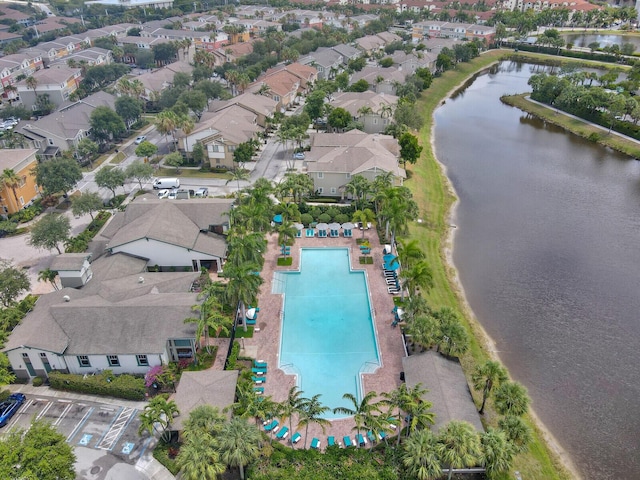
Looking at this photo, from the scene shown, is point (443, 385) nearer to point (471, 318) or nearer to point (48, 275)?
point (471, 318)

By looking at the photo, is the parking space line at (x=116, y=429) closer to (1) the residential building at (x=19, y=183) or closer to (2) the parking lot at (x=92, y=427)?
(2) the parking lot at (x=92, y=427)

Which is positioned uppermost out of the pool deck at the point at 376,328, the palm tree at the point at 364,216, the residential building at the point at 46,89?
the residential building at the point at 46,89

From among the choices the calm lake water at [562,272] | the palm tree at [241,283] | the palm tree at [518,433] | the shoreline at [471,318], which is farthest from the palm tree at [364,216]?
the palm tree at [518,433]

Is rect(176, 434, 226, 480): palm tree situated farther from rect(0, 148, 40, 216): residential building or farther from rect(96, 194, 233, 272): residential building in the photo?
rect(0, 148, 40, 216): residential building

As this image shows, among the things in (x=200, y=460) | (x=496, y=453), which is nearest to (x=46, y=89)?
(x=200, y=460)

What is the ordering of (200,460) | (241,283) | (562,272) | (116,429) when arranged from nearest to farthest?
(200,460)
(116,429)
(241,283)
(562,272)

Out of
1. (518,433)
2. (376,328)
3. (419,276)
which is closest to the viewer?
(518,433)

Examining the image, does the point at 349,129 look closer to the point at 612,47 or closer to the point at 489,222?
the point at 489,222
